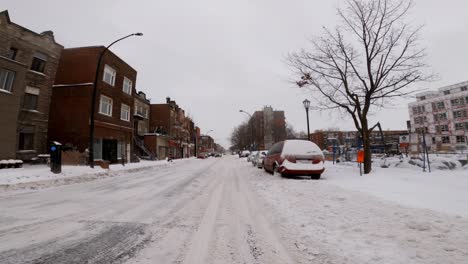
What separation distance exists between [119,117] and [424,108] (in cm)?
7777

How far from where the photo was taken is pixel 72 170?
48.9ft

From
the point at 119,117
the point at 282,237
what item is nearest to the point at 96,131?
the point at 119,117

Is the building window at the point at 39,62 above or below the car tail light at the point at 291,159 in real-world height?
above

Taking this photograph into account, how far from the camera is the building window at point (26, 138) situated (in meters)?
18.9

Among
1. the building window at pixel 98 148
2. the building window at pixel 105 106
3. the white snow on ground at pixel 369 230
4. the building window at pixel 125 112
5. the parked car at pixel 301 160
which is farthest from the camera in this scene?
the building window at pixel 125 112

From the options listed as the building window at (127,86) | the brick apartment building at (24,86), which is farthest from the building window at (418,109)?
the brick apartment building at (24,86)

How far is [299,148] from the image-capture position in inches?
415

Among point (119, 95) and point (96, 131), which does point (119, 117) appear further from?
point (96, 131)

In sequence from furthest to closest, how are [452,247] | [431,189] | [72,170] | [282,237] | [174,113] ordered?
[174,113], [72,170], [431,189], [282,237], [452,247]

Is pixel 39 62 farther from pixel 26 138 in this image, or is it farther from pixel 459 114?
pixel 459 114

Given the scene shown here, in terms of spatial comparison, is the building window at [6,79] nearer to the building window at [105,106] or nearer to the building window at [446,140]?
the building window at [105,106]

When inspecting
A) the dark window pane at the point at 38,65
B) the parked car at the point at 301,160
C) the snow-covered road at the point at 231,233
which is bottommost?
the snow-covered road at the point at 231,233

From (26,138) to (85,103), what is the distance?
5138 millimetres

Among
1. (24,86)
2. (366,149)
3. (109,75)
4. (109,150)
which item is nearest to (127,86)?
(109,75)
